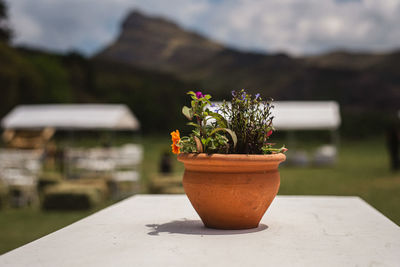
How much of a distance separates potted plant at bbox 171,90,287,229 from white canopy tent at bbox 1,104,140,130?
10039mm

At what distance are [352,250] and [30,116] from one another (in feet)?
47.2

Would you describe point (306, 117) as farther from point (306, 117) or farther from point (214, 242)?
point (214, 242)

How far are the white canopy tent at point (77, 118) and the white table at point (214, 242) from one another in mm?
9883

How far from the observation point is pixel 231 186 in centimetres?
182

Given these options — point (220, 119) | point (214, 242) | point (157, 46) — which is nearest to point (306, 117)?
point (220, 119)

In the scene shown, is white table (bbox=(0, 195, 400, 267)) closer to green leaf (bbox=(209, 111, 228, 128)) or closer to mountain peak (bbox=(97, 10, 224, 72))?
green leaf (bbox=(209, 111, 228, 128))

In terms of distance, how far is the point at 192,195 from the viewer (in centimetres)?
191

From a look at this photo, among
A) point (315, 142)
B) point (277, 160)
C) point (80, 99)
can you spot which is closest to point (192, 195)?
point (277, 160)

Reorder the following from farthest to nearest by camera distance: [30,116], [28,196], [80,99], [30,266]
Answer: [80,99], [30,116], [28,196], [30,266]

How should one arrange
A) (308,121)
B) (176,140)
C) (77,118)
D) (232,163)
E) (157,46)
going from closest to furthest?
(232,163), (176,140), (77,118), (308,121), (157,46)

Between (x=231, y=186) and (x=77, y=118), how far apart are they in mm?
11584

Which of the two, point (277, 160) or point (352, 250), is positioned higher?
point (277, 160)

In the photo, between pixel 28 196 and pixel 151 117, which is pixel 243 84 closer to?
pixel 151 117

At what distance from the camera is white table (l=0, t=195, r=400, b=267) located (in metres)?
1.44
